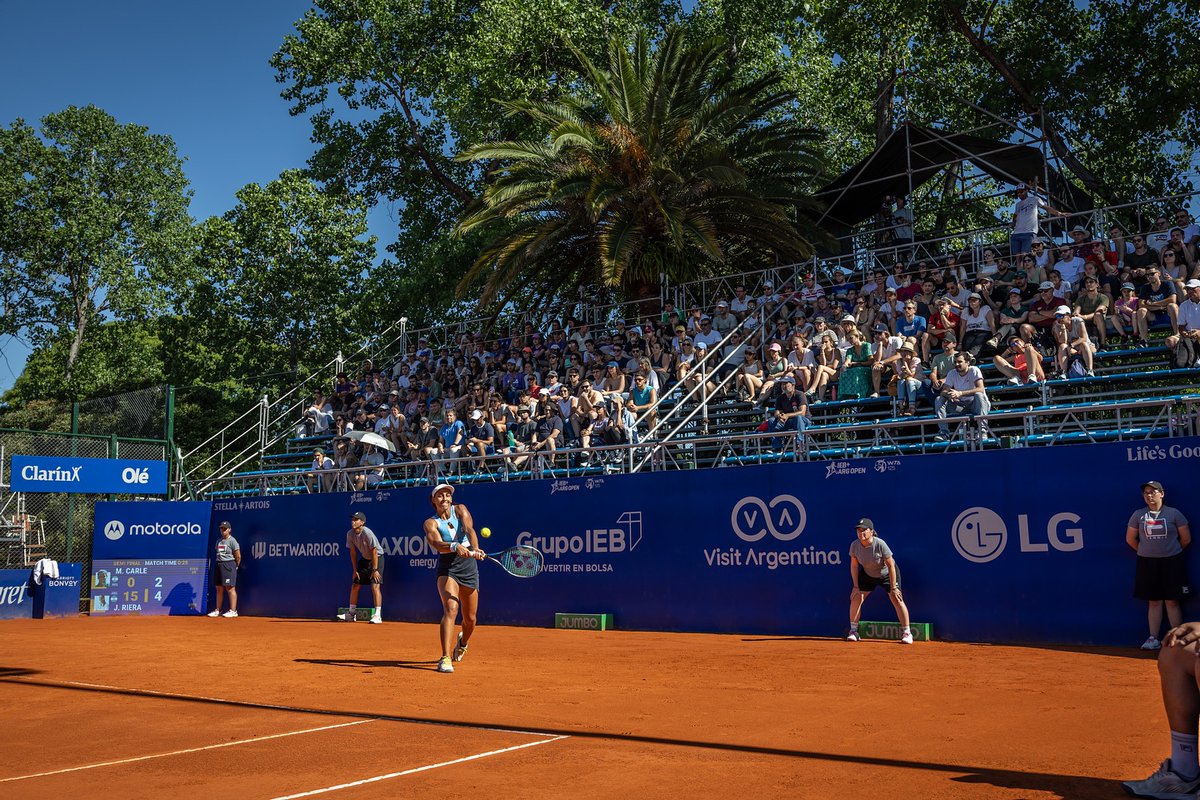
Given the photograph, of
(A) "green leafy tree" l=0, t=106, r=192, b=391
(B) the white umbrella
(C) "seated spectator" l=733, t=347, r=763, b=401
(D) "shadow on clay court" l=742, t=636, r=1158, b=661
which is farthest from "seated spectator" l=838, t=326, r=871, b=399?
(A) "green leafy tree" l=0, t=106, r=192, b=391

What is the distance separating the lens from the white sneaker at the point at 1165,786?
19.3ft

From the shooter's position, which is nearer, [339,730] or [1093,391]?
[339,730]

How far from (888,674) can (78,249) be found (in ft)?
141

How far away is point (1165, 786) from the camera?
593 cm

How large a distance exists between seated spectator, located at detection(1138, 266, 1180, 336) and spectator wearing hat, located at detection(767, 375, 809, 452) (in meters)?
5.40

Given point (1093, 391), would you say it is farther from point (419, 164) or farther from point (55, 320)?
point (55, 320)

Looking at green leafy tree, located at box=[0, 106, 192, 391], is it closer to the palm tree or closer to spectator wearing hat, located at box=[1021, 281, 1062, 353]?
the palm tree

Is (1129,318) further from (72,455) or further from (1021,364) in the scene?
(72,455)

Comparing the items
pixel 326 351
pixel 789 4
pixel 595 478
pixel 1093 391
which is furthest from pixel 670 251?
pixel 326 351

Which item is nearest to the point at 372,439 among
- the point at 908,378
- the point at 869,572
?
the point at 908,378

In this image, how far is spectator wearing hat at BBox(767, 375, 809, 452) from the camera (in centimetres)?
1841

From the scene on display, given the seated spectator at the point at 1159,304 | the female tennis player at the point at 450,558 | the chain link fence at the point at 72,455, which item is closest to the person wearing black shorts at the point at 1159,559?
the seated spectator at the point at 1159,304

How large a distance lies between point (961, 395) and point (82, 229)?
1581 inches

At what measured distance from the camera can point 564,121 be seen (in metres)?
27.2
